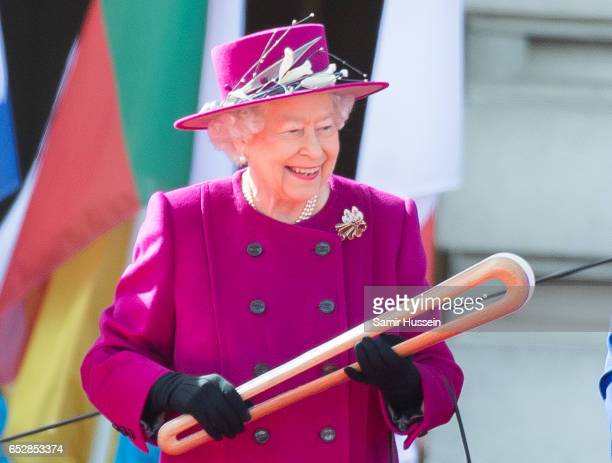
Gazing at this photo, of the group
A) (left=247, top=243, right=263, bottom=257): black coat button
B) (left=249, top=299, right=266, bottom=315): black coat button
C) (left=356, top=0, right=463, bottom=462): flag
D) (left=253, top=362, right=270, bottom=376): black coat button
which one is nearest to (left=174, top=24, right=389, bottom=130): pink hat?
(left=247, top=243, right=263, bottom=257): black coat button

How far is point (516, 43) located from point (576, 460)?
125 centimetres

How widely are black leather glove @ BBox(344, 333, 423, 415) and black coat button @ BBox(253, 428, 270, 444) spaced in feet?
0.79

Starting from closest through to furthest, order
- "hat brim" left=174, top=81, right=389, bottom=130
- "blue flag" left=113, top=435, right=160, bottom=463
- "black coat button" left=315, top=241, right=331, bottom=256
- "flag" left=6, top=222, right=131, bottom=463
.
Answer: "hat brim" left=174, top=81, right=389, bottom=130 → "black coat button" left=315, top=241, right=331, bottom=256 → "blue flag" left=113, top=435, right=160, bottom=463 → "flag" left=6, top=222, right=131, bottom=463

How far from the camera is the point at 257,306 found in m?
3.38

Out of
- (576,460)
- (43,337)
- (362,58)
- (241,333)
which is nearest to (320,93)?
(241,333)

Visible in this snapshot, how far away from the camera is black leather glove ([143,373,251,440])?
10.5 feet

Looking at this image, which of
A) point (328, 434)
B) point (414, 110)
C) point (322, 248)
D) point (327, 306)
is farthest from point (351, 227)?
point (414, 110)

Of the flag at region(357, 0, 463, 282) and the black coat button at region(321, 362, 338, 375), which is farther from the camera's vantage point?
the flag at region(357, 0, 463, 282)

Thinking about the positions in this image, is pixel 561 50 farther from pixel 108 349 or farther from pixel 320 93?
pixel 108 349

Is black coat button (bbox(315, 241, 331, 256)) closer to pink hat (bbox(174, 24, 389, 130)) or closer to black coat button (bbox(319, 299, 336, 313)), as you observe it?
black coat button (bbox(319, 299, 336, 313))

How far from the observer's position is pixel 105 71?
4.52 metres

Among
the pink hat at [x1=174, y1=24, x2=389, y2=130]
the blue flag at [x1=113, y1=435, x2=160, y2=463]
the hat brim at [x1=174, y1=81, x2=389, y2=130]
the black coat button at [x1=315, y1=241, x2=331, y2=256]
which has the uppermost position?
the pink hat at [x1=174, y1=24, x2=389, y2=130]

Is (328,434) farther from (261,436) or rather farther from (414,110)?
(414,110)

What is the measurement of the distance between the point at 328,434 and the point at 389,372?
0.78 ft
